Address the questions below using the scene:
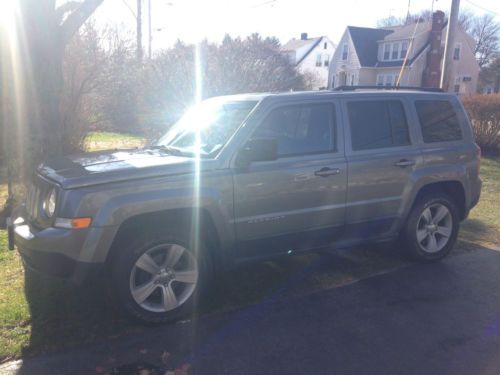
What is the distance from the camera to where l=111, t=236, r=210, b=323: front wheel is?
3.73 m

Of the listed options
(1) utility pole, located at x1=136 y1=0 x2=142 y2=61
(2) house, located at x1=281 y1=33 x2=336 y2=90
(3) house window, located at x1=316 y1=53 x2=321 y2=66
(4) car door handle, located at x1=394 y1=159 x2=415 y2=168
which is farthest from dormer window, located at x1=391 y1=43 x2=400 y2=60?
(4) car door handle, located at x1=394 y1=159 x2=415 y2=168

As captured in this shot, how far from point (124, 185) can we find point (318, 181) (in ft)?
6.00

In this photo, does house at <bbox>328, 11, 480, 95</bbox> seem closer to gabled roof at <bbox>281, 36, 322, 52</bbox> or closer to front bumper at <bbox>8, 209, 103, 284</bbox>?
gabled roof at <bbox>281, 36, 322, 52</bbox>

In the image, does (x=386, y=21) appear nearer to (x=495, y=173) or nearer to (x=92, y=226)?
(x=495, y=173)

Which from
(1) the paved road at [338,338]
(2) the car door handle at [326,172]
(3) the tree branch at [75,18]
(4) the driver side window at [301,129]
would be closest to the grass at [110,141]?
(3) the tree branch at [75,18]

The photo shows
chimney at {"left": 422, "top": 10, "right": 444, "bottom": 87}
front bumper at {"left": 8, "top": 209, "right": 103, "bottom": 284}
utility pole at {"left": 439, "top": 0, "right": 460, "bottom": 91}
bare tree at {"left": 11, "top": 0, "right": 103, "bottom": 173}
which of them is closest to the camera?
front bumper at {"left": 8, "top": 209, "right": 103, "bottom": 284}

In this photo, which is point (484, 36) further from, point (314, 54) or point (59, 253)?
point (59, 253)

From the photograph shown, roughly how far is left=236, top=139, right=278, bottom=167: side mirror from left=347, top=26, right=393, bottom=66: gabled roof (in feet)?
129

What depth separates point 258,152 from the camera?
4.05 m

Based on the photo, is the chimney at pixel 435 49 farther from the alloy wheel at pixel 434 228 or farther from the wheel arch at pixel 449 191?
the alloy wheel at pixel 434 228

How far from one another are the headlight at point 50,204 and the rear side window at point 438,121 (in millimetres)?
3856

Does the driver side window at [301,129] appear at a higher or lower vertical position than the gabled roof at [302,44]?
lower

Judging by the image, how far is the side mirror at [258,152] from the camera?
403cm

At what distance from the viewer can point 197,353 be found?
11.3 feet
